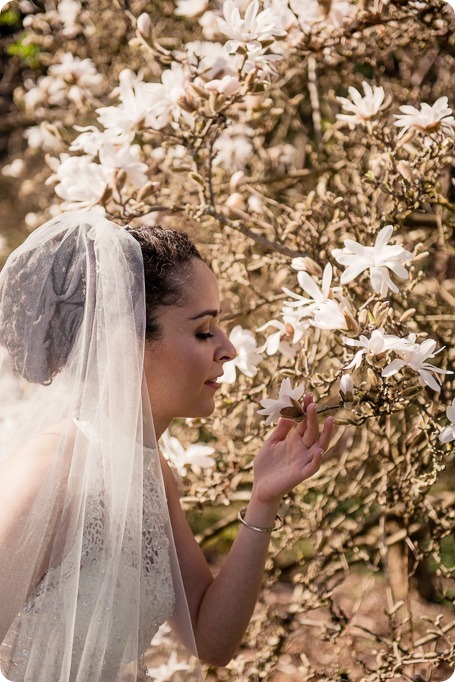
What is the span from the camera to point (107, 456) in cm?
167

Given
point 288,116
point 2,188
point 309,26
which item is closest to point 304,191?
point 288,116

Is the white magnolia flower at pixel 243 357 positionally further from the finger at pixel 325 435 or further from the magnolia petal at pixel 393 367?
the magnolia petal at pixel 393 367

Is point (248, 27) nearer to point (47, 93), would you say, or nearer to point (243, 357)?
point (243, 357)

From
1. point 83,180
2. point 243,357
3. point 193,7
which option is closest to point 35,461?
point 243,357

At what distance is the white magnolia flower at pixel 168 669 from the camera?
1732 millimetres

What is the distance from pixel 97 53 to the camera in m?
3.31

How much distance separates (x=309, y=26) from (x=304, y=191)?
35.1 inches

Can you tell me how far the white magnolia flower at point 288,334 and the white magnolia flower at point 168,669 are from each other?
677 mm

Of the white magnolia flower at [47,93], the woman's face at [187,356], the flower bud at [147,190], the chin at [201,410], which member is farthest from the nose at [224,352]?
the white magnolia flower at [47,93]

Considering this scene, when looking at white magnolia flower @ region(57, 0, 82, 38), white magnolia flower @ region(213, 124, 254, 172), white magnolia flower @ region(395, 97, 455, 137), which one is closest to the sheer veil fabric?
white magnolia flower @ region(395, 97, 455, 137)

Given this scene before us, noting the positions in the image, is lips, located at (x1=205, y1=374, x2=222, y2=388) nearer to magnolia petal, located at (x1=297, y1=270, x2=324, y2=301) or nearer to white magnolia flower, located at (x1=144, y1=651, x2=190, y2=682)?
magnolia petal, located at (x1=297, y1=270, x2=324, y2=301)

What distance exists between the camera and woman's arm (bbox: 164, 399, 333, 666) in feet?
5.54

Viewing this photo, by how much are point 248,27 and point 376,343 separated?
0.82 meters

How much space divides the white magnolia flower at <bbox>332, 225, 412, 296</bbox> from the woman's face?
0.33 metres
